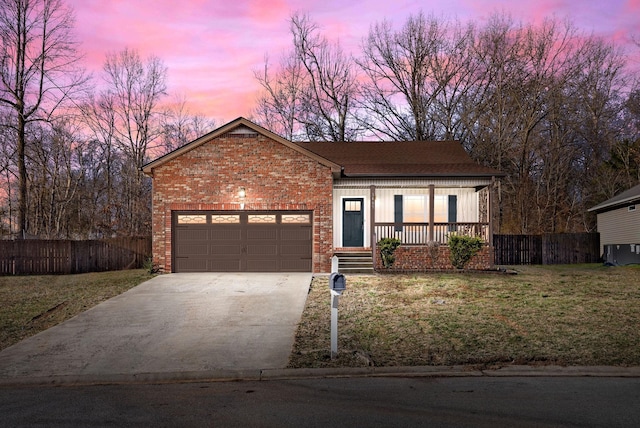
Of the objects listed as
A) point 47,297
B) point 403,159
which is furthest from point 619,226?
point 47,297

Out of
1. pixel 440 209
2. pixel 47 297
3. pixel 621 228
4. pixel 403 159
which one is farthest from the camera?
pixel 621 228

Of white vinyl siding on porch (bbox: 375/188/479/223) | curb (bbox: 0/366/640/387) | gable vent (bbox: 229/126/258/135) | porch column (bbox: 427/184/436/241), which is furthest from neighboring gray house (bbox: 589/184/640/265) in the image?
curb (bbox: 0/366/640/387)

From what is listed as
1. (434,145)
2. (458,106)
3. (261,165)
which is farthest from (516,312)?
(458,106)

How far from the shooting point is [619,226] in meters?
26.0

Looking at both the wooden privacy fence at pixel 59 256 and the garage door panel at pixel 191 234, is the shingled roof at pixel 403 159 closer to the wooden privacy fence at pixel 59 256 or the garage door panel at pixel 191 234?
the garage door panel at pixel 191 234

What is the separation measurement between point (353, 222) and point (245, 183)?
494 cm

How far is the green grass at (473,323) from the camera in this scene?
8414mm

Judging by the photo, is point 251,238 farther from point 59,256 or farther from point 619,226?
point 619,226

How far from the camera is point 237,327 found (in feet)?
35.9

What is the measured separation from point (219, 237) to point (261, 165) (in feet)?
9.36

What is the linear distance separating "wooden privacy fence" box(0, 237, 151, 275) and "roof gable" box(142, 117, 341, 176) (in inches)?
226

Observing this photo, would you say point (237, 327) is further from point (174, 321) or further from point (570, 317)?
Answer: point (570, 317)

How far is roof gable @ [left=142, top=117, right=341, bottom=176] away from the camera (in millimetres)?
18703

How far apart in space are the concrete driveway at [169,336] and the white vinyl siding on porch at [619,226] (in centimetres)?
1647
